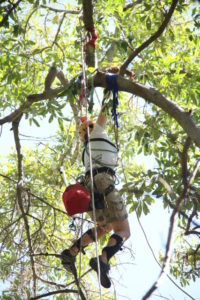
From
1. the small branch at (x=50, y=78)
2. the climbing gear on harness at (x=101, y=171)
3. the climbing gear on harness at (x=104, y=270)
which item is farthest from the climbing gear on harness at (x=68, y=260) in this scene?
the small branch at (x=50, y=78)

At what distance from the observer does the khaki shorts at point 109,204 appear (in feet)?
8.61

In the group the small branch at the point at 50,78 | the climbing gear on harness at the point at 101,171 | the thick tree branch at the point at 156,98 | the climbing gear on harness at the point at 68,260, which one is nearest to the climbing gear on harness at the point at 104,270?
the climbing gear on harness at the point at 68,260

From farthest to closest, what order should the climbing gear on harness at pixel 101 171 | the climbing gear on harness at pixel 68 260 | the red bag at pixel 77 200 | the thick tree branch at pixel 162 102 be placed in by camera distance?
the climbing gear on harness at pixel 101 171
the climbing gear on harness at pixel 68 260
the red bag at pixel 77 200
the thick tree branch at pixel 162 102

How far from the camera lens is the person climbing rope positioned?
8.34 feet

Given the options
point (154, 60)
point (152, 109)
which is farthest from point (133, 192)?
point (154, 60)

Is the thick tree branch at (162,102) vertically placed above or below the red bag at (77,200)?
above

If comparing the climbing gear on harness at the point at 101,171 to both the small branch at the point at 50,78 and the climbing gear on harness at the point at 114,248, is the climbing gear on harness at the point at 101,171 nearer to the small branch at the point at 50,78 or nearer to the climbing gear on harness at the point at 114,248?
the climbing gear on harness at the point at 114,248

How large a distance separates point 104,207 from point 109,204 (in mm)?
36

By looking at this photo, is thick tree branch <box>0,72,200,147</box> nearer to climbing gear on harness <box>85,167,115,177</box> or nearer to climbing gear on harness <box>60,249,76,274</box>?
climbing gear on harness <box>85,167,115,177</box>

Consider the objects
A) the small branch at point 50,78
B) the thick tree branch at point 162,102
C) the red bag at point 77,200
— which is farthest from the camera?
the small branch at point 50,78

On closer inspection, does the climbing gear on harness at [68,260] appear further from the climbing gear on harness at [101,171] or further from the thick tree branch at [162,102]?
the thick tree branch at [162,102]

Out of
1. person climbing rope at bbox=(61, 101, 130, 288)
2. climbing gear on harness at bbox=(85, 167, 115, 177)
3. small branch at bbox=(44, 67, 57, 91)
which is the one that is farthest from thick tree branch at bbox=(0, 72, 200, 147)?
climbing gear on harness at bbox=(85, 167, 115, 177)

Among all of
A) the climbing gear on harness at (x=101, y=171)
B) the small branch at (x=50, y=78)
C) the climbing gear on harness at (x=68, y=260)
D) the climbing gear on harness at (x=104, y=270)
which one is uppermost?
the small branch at (x=50, y=78)

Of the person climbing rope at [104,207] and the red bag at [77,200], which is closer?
the red bag at [77,200]
